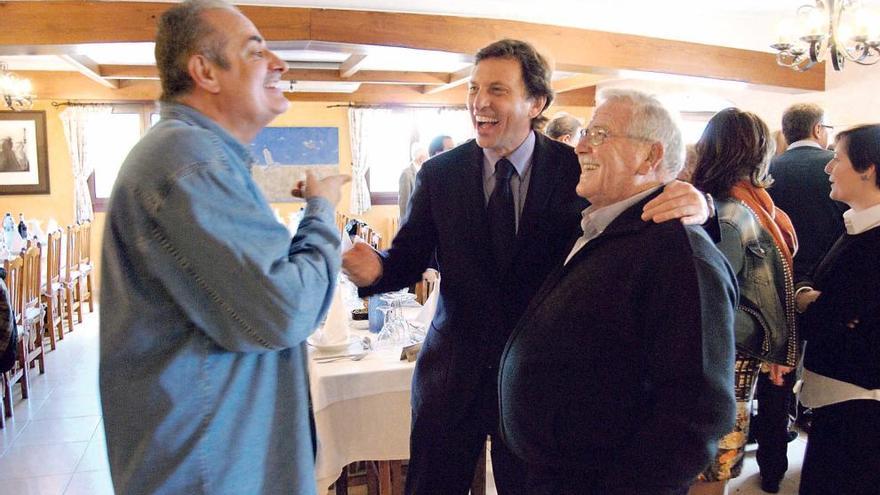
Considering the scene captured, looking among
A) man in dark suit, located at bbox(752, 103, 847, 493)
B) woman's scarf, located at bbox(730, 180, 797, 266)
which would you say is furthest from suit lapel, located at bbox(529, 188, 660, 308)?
man in dark suit, located at bbox(752, 103, 847, 493)

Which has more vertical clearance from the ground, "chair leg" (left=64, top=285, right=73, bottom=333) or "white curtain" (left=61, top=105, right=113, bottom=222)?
"white curtain" (left=61, top=105, right=113, bottom=222)

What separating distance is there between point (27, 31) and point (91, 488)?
122 inches

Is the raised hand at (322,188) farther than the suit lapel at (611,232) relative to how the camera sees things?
No

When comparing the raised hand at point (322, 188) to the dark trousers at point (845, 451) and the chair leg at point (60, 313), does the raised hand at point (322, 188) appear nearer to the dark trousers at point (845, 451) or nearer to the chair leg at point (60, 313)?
the dark trousers at point (845, 451)

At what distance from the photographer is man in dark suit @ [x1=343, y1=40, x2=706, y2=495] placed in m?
1.77

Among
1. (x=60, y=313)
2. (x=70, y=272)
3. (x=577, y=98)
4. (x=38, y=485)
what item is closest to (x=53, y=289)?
(x=60, y=313)

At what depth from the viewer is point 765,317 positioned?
7.63 feet

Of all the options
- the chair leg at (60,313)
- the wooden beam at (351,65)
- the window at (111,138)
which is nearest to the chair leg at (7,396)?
the chair leg at (60,313)

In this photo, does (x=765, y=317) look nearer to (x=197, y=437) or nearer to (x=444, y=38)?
(x=197, y=437)

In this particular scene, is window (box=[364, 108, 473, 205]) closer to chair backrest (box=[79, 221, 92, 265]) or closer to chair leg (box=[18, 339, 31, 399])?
chair backrest (box=[79, 221, 92, 265])

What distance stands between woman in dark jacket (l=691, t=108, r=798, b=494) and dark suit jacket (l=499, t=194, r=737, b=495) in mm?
984

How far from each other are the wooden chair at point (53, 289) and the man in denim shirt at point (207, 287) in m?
5.55

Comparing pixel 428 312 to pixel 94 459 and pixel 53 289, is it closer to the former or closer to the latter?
pixel 94 459

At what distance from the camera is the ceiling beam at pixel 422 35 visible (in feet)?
15.1
